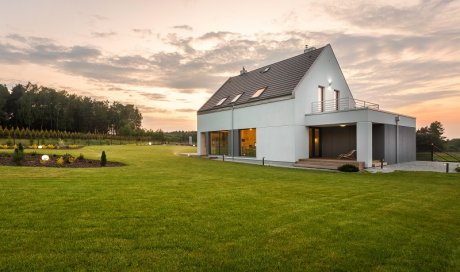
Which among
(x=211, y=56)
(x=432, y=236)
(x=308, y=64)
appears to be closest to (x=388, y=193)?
(x=432, y=236)

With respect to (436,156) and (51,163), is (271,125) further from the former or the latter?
(436,156)

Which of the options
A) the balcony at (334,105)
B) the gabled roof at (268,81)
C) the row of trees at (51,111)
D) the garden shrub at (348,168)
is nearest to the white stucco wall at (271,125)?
the gabled roof at (268,81)

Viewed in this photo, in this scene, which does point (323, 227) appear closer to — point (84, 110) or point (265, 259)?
point (265, 259)

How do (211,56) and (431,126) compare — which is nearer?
(211,56)

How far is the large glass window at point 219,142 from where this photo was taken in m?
26.5

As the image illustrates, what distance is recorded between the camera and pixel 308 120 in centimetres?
1980

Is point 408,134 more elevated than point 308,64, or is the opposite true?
point 308,64

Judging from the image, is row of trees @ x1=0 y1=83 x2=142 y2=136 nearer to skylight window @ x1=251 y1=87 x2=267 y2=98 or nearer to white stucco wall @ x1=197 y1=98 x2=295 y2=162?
white stucco wall @ x1=197 y1=98 x2=295 y2=162

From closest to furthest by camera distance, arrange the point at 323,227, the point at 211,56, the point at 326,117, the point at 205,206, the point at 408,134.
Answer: the point at 323,227 → the point at 205,206 → the point at 326,117 → the point at 408,134 → the point at 211,56

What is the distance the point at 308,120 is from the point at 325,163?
3445 millimetres

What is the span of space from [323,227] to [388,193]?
16.7 feet

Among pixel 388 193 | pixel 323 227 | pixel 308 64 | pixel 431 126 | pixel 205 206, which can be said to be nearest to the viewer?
pixel 323 227

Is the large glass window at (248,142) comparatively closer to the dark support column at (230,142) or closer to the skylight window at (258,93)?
the dark support column at (230,142)

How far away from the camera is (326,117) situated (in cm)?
1880
